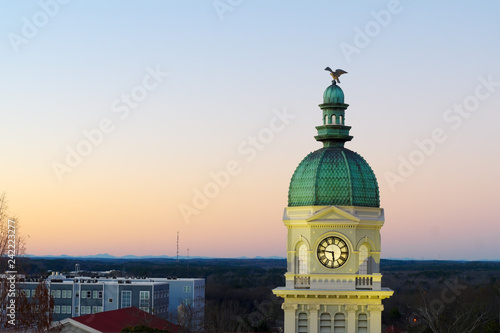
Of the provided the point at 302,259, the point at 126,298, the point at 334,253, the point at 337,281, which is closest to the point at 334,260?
the point at 334,253

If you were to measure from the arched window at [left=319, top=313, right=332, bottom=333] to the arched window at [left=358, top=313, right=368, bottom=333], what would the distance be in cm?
160

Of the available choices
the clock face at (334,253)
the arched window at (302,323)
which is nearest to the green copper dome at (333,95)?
the clock face at (334,253)

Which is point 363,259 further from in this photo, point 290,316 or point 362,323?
point 290,316

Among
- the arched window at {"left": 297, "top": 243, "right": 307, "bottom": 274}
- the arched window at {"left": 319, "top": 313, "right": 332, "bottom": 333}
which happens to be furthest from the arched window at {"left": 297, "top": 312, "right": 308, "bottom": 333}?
the arched window at {"left": 297, "top": 243, "right": 307, "bottom": 274}

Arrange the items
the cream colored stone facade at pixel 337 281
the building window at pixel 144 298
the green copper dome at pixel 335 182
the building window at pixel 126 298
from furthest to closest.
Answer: the building window at pixel 126 298 → the building window at pixel 144 298 → the green copper dome at pixel 335 182 → the cream colored stone facade at pixel 337 281

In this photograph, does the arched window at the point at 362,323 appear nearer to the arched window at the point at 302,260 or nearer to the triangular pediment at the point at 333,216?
the arched window at the point at 302,260

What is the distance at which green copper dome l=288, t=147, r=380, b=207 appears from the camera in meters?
51.4

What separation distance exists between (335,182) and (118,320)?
1419 inches

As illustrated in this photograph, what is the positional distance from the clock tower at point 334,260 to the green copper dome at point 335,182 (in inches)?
2.2

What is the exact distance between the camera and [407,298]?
177m

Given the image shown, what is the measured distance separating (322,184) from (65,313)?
114836 millimetres

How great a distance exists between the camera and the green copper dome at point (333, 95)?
5352 cm

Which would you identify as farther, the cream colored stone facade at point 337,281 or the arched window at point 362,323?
the arched window at point 362,323

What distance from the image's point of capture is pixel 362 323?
167ft
